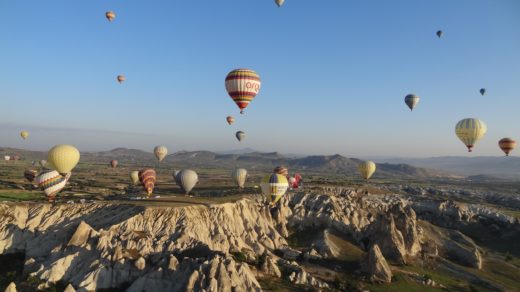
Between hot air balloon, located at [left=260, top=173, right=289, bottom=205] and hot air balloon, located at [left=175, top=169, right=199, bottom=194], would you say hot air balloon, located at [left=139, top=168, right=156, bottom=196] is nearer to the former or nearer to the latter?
hot air balloon, located at [left=175, top=169, right=199, bottom=194]

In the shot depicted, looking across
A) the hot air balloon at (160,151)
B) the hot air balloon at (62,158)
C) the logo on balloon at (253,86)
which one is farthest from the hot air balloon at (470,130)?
the hot air balloon at (160,151)

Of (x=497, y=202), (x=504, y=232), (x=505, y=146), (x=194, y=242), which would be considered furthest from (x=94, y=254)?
(x=497, y=202)

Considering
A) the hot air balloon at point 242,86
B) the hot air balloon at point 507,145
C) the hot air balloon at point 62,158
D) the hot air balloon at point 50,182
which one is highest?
the hot air balloon at point 242,86

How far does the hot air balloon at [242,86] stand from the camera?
71.3m

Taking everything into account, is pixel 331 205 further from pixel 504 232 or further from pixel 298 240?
pixel 504 232

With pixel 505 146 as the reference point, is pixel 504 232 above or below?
below

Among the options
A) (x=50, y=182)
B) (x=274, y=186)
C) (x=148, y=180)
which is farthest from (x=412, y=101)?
(x=50, y=182)

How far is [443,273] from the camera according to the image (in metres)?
71.2

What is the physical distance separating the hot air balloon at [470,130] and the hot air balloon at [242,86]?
40328 millimetres

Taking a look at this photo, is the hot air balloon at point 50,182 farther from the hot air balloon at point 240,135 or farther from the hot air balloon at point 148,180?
the hot air balloon at point 240,135

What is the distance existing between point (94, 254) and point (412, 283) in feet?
149

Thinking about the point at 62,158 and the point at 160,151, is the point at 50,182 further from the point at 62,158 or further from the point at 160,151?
the point at 160,151

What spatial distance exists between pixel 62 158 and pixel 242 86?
35.4m

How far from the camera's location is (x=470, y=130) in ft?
262
